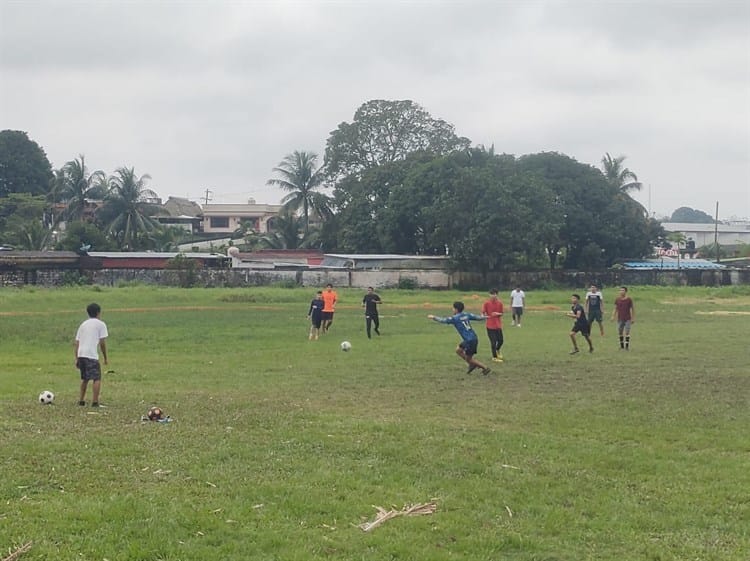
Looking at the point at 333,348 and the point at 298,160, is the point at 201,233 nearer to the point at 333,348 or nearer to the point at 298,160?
the point at 298,160

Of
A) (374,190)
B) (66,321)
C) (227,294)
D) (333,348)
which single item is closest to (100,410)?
(333,348)

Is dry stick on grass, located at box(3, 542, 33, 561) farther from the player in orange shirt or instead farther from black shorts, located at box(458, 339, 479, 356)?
the player in orange shirt

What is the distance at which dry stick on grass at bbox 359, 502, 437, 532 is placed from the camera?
7781mm

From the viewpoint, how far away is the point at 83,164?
84.2 metres

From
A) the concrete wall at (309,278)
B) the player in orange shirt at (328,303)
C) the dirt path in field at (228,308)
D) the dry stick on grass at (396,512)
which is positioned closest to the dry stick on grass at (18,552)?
the dry stick on grass at (396,512)

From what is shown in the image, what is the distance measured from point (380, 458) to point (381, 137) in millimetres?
74591

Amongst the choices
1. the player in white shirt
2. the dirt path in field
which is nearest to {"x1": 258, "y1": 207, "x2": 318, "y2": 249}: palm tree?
the dirt path in field

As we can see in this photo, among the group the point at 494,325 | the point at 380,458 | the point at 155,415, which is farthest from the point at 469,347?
the point at 380,458

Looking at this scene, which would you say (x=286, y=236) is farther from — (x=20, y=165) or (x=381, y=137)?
(x=20, y=165)

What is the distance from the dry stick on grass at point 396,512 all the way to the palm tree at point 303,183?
74110mm

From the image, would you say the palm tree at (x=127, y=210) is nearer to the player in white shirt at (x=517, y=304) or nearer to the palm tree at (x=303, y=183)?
the palm tree at (x=303, y=183)

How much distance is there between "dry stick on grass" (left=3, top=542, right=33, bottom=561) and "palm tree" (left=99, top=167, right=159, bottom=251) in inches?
2915

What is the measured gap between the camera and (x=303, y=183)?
82000mm

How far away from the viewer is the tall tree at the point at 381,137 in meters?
82.6
